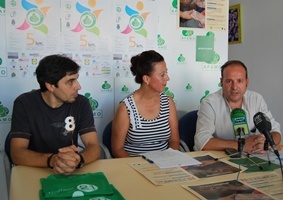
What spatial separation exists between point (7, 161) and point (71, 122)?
46cm

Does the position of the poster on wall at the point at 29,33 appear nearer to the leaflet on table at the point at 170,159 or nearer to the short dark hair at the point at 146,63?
the short dark hair at the point at 146,63

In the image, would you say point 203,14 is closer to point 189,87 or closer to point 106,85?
point 189,87

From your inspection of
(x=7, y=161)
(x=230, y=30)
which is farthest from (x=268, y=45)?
(x=7, y=161)

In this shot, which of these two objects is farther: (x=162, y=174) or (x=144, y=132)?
(x=144, y=132)

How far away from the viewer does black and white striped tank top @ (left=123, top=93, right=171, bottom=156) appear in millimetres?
2279

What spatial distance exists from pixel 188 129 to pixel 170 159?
90 cm

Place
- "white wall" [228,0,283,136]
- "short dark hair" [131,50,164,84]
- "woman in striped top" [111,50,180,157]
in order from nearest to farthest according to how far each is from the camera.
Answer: "woman in striped top" [111,50,180,157] < "short dark hair" [131,50,164,84] < "white wall" [228,0,283,136]

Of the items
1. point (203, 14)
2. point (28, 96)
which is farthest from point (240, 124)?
point (203, 14)

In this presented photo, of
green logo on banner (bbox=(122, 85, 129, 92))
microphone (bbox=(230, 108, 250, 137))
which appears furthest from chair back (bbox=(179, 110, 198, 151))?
microphone (bbox=(230, 108, 250, 137))

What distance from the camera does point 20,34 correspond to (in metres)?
2.54

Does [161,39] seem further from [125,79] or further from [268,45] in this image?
[268,45]

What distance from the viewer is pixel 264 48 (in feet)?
13.1

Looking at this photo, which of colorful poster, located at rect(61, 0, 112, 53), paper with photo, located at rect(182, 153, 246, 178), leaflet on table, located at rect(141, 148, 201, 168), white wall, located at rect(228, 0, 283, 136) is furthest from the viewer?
white wall, located at rect(228, 0, 283, 136)

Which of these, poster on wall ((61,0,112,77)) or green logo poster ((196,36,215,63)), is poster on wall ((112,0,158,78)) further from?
green logo poster ((196,36,215,63))
